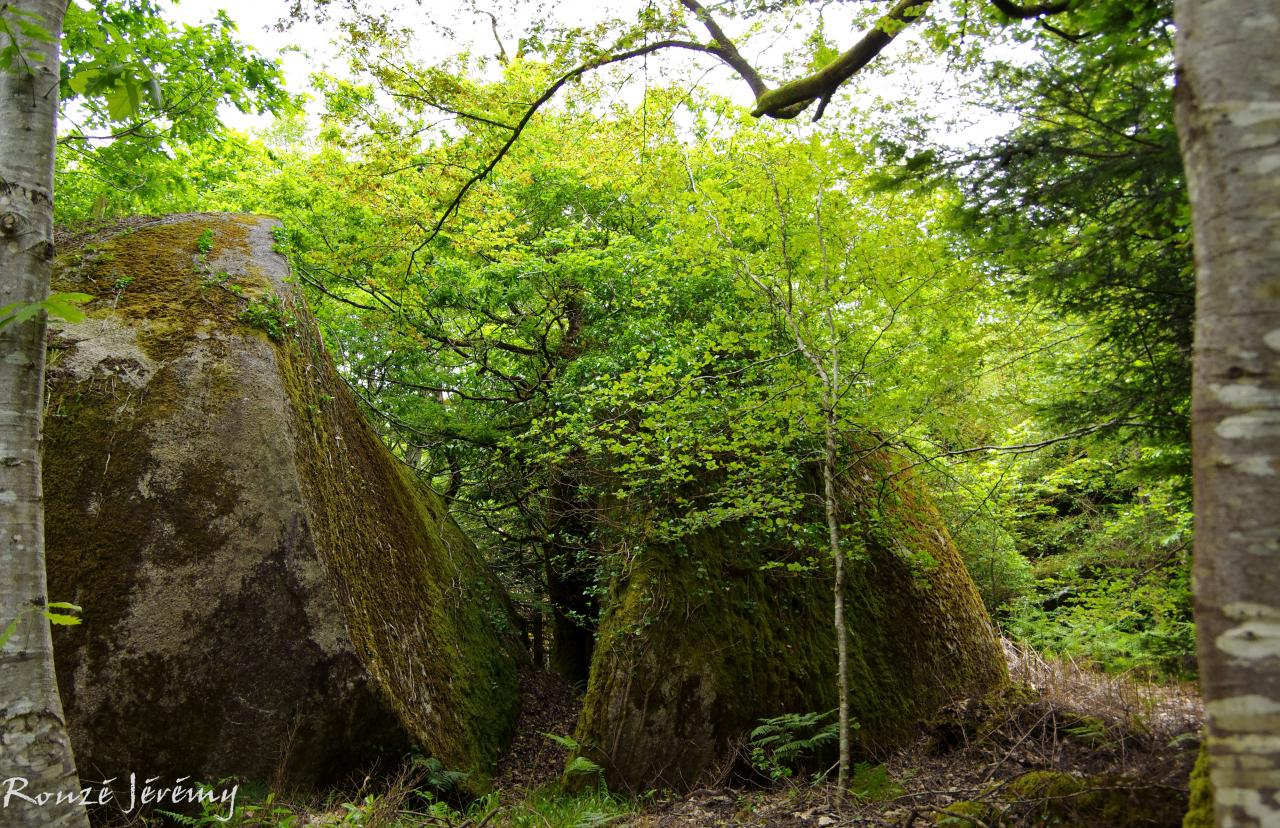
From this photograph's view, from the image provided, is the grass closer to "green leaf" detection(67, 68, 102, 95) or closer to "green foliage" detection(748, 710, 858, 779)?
"green foliage" detection(748, 710, 858, 779)

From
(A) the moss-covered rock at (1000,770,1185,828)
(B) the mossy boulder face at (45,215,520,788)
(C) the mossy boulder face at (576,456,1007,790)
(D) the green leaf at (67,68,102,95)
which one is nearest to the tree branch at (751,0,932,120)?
(C) the mossy boulder face at (576,456,1007,790)

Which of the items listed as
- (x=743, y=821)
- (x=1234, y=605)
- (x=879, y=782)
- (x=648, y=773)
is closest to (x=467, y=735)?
(x=648, y=773)

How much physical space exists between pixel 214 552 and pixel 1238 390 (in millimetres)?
5375

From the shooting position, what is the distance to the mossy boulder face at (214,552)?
175 inches

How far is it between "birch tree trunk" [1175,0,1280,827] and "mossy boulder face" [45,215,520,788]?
15.3 feet

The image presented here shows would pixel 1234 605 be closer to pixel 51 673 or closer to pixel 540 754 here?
pixel 51 673

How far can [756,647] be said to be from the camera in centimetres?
729

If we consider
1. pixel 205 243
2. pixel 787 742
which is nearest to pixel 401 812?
pixel 787 742

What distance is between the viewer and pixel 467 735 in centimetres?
640

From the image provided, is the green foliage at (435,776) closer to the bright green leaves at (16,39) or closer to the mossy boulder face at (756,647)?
the mossy boulder face at (756,647)

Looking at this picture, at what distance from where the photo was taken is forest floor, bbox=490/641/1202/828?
350 cm

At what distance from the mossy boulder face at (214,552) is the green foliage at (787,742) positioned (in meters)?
2.44

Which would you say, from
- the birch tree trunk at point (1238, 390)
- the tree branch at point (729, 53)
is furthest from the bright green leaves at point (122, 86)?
the tree branch at point (729, 53)

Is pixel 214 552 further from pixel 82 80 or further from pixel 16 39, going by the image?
pixel 82 80
